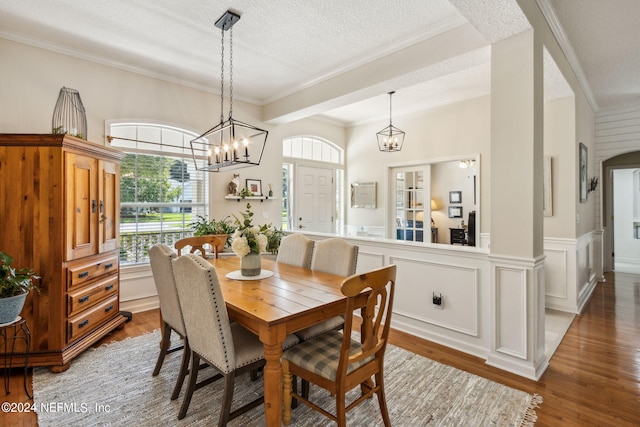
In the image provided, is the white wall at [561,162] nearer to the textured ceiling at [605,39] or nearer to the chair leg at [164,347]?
the textured ceiling at [605,39]

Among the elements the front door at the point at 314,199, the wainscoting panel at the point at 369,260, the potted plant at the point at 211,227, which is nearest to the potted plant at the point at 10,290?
the potted plant at the point at 211,227

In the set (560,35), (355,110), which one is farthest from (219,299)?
(355,110)

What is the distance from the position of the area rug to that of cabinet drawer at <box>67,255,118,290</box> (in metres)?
0.66

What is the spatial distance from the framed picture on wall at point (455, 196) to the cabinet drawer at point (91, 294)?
20.6ft

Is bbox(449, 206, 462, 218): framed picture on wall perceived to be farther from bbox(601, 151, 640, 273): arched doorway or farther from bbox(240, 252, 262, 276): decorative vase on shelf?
bbox(240, 252, 262, 276): decorative vase on shelf

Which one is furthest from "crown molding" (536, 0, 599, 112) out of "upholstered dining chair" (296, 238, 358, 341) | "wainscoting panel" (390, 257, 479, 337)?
"upholstered dining chair" (296, 238, 358, 341)

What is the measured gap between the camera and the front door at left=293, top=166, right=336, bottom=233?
5.78 m

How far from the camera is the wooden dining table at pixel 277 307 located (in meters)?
1.60

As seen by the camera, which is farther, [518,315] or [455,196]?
[455,196]

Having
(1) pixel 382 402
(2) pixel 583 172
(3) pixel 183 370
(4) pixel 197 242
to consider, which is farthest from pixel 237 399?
(2) pixel 583 172

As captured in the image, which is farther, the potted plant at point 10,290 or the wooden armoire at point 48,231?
the wooden armoire at point 48,231

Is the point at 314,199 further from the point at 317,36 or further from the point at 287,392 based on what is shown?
the point at 287,392

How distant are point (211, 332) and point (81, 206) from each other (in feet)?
6.37

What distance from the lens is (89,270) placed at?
2818 millimetres
